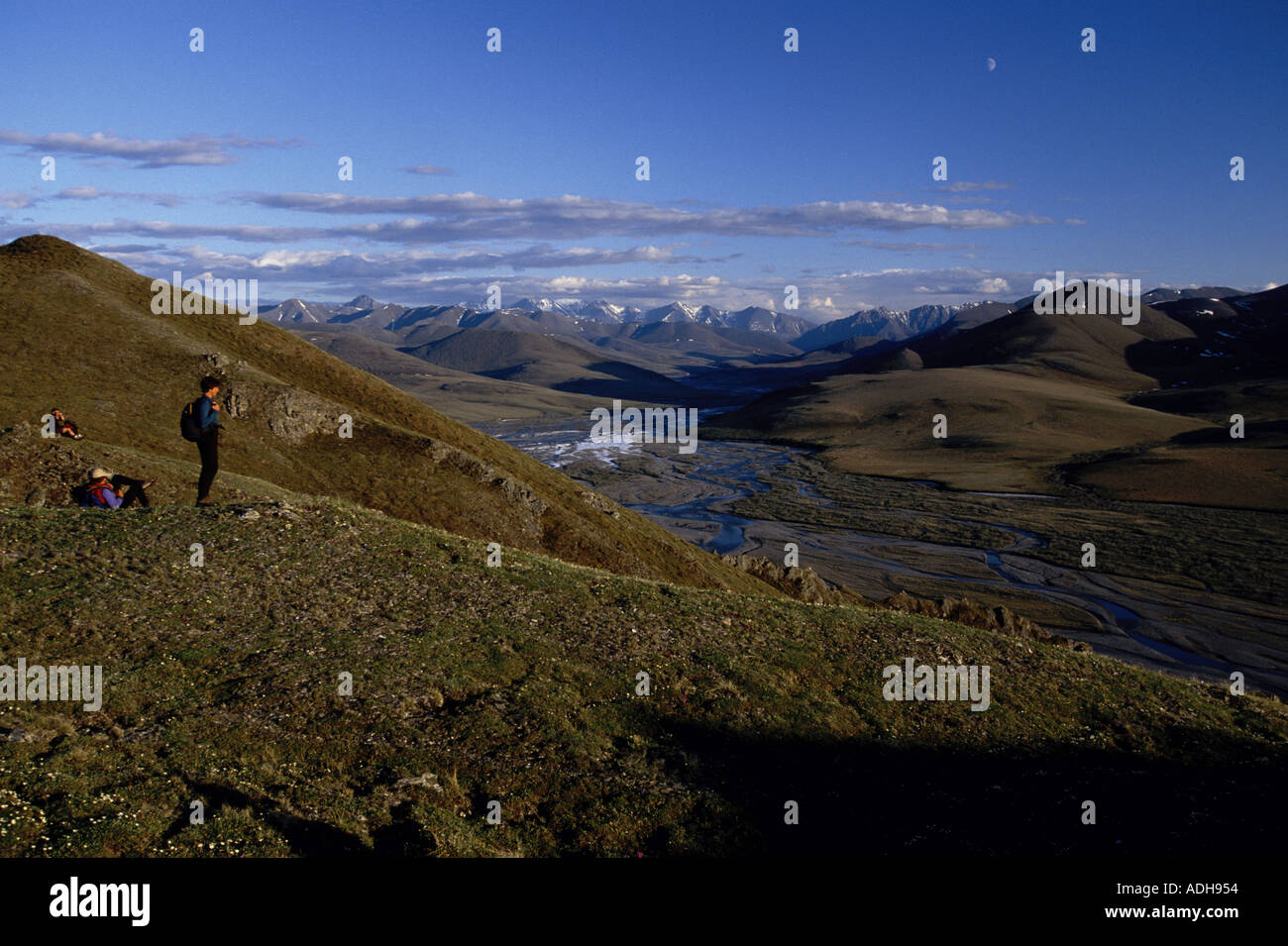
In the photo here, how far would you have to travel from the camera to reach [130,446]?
38.9m

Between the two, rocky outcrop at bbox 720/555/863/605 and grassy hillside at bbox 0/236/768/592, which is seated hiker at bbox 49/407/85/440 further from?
rocky outcrop at bbox 720/555/863/605

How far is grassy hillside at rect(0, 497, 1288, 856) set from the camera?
12.3 m

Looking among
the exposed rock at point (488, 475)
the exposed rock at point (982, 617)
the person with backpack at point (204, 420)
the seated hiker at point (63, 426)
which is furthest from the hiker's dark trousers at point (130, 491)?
the exposed rock at point (982, 617)

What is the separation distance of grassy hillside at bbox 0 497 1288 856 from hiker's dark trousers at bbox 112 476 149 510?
247cm

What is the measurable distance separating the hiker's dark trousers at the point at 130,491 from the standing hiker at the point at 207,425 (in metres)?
2.30

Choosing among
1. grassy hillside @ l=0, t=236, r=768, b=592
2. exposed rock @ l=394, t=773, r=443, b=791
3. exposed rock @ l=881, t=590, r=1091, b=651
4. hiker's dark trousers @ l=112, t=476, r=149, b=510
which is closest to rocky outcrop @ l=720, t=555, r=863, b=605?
grassy hillside @ l=0, t=236, r=768, b=592

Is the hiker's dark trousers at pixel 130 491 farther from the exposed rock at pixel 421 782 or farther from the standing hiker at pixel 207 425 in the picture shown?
the exposed rock at pixel 421 782

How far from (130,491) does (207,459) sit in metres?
3.66

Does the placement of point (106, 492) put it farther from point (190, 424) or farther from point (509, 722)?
point (509, 722)

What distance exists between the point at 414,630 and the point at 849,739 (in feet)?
35.0

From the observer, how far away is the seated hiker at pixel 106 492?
2459 cm

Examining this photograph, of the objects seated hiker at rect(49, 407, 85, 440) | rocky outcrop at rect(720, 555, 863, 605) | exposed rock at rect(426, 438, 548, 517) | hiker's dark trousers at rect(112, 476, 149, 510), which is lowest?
rocky outcrop at rect(720, 555, 863, 605)
